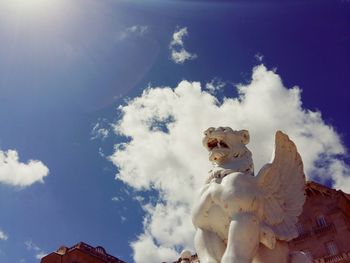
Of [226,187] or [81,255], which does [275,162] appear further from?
[81,255]

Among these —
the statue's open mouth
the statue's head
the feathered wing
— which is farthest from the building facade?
the statue's open mouth

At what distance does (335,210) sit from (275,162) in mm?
25791

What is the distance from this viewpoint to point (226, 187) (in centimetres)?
→ 444

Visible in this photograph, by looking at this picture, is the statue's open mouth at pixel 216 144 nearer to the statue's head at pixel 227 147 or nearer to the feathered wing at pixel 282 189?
the statue's head at pixel 227 147

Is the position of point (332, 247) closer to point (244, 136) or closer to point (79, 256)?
point (79, 256)

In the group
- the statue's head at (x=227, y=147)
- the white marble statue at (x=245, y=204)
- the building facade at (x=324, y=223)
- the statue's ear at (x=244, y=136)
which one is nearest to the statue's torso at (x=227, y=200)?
the white marble statue at (x=245, y=204)

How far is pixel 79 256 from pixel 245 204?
81.9 feet

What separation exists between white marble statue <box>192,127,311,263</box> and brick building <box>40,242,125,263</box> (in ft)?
79.4

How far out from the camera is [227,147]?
507 centimetres

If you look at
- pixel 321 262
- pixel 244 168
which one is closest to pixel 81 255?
pixel 321 262

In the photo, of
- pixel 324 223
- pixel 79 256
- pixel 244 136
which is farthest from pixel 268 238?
pixel 324 223

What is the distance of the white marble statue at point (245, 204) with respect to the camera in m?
4.18

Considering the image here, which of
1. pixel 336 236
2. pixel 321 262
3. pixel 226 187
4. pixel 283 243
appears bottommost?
pixel 283 243

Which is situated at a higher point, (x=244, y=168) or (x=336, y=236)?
(x=336, y=236)
